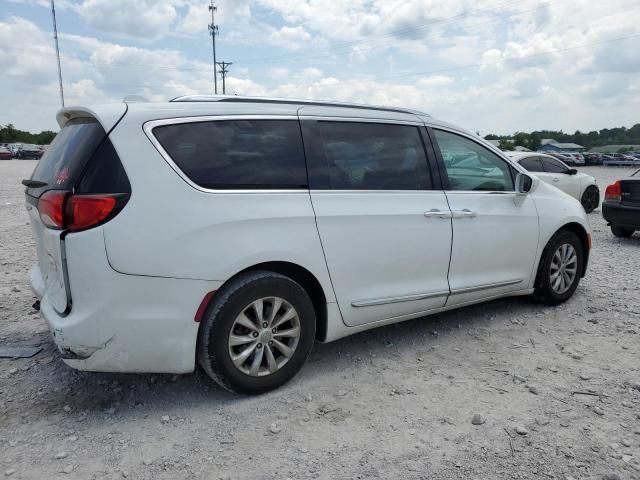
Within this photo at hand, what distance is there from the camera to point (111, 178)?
2.79m

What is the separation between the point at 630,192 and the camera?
27.5ft

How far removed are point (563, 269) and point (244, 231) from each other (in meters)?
3.40

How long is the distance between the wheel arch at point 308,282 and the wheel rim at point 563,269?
2531mm

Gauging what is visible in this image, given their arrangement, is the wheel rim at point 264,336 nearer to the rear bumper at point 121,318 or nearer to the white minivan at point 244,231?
the white minivan at point 244,231

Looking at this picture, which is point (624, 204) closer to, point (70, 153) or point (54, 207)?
point (70, 153)

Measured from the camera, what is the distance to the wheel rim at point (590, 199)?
42.3 feet

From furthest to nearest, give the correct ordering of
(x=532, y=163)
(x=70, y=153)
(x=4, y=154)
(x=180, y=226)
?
(x=4, y=154)
(x=532, y=163)
(x=70, y=153)
(x=180, y=226)

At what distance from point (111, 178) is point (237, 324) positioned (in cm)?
108

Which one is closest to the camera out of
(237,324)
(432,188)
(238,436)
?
(238,436)

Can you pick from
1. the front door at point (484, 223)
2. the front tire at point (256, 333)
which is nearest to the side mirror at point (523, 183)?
the front door at point (484, 223)

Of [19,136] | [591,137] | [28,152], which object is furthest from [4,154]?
[591,137]

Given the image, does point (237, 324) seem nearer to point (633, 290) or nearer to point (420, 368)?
point (420, 368)

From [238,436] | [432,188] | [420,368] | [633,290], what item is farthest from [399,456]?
[633,290]

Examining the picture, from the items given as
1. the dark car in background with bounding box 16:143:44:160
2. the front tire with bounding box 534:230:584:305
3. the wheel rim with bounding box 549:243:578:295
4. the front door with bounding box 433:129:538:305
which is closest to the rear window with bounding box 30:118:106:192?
the front door with bounding box 433:129:538:305
